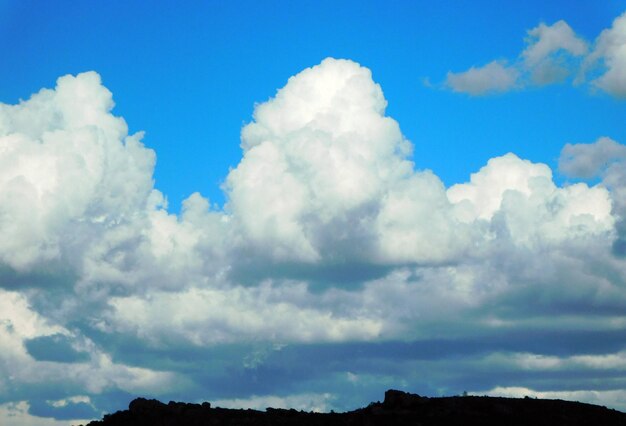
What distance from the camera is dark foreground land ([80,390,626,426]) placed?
109562 mm

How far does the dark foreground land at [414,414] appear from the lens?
4313 inches

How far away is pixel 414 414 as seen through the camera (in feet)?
363

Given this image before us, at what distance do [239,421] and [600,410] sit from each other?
43.8 m

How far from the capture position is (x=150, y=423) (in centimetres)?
11744

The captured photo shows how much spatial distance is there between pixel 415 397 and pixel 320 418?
11.9 metres

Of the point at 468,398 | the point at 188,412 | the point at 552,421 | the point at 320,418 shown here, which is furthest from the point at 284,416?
the point at 552,421

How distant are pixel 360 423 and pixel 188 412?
2223 cm

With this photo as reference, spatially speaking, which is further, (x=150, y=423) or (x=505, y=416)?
(x=150, y=423)

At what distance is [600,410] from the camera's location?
11394cm

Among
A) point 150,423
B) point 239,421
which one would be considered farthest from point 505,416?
point 150,423

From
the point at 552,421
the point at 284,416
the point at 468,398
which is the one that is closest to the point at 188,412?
the point at 284,416

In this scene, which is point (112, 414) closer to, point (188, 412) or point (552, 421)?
point (188, 412)

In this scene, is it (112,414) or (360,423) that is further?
(112,414)

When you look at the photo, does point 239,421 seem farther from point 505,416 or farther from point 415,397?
point 505,416
